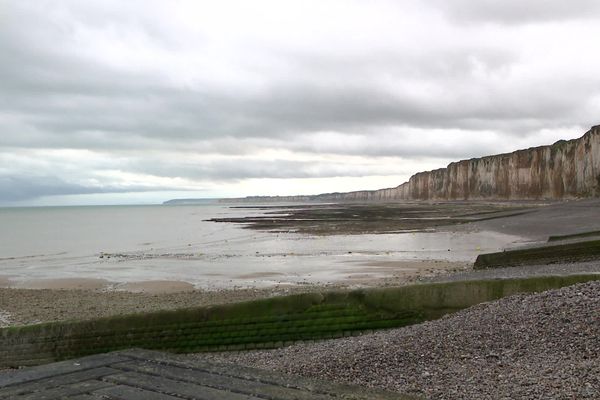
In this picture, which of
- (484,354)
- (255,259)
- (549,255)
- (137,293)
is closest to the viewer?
(484,354)

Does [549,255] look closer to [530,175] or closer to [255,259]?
[255,259]

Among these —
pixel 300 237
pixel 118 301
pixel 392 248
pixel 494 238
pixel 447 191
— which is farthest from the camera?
pixel 447 191

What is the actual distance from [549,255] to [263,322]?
30.6ft

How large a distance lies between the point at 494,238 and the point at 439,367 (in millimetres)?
28489

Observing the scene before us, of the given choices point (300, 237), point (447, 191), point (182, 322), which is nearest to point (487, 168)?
point (447, 191)

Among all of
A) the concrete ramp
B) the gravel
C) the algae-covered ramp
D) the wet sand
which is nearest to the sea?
the wet sand

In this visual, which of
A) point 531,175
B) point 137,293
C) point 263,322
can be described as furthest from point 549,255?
point 531,175

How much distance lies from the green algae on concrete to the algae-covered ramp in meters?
6.22

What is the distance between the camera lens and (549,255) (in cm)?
1492

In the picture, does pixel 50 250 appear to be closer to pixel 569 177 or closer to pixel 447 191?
pixel 569 177

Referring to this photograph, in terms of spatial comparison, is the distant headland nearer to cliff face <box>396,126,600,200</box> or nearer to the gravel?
cliff face <box>396,126,600,200</box>

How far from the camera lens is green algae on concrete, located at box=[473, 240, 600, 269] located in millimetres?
14484

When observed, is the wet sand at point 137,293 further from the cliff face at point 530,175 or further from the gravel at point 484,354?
the cliff face at point 530,175

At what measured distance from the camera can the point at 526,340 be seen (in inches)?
260
